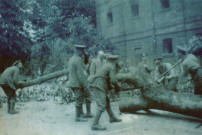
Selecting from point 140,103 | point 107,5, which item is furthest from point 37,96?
point 107,5

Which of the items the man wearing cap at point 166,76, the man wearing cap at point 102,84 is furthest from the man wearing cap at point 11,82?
the man wearing cap at point 166,76

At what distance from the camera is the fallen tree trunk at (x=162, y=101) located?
4.62 metres

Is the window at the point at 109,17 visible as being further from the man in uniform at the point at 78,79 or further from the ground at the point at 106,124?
the man in uniform at the point at 78,79

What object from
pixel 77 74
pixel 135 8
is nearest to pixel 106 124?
pixel 77 74

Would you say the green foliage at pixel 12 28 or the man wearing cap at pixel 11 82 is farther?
the green foliage at pixel 12 28

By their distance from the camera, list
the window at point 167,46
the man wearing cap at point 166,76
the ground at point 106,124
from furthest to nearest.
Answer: the window at point 167,46, the man wearing cap at point 166,76, the ground at point 106,124

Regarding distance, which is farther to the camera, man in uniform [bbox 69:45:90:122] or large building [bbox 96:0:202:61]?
large building [bbox 96:0:202:61]

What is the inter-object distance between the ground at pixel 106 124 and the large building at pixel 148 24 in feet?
22.5

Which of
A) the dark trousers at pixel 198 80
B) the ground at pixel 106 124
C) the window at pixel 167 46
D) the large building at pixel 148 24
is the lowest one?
the ground at pixel 106 124

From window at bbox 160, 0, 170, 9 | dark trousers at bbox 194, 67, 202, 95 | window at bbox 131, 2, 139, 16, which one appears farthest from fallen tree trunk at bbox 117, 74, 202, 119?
window at bbox 131, 2, 139, 16

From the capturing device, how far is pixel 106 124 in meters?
4.88

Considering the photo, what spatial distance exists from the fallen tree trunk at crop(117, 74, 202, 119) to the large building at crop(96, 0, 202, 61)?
628cm

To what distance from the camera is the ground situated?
13.9ft

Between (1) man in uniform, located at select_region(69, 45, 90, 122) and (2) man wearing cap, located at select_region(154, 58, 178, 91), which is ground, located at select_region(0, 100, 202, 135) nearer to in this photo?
(1) man in uniform, located at select_region(69, 45, 90, 122)
